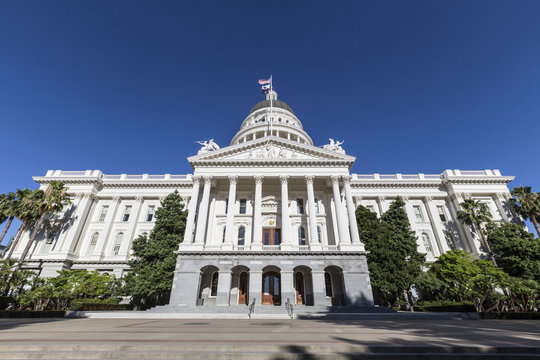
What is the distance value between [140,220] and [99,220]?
5949 millimetres

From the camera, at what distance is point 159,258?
26.0 meters

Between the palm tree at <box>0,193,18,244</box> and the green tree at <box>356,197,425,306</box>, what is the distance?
40.7 m

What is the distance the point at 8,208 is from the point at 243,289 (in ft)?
95.5

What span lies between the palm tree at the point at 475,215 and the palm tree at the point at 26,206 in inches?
2115

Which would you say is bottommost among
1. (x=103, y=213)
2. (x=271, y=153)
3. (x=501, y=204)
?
(x=103, y=213)

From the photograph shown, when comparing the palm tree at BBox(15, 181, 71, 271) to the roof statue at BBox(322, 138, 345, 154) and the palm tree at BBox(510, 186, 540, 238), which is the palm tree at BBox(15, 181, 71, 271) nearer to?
the roof statue at BBox(322, 138, 345, 154)

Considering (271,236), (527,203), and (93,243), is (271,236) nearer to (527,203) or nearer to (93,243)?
(93,243)

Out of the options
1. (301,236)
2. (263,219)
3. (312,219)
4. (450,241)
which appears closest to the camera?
(312,219)

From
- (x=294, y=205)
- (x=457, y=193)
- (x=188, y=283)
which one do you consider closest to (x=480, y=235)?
(x=457, y=193)

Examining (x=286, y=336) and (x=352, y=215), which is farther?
(x=352, y=215)

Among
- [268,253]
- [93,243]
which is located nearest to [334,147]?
[268,253]

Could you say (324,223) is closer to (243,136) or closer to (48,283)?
(243,136)

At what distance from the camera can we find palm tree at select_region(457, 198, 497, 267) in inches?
1195

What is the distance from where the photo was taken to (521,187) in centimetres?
3184
